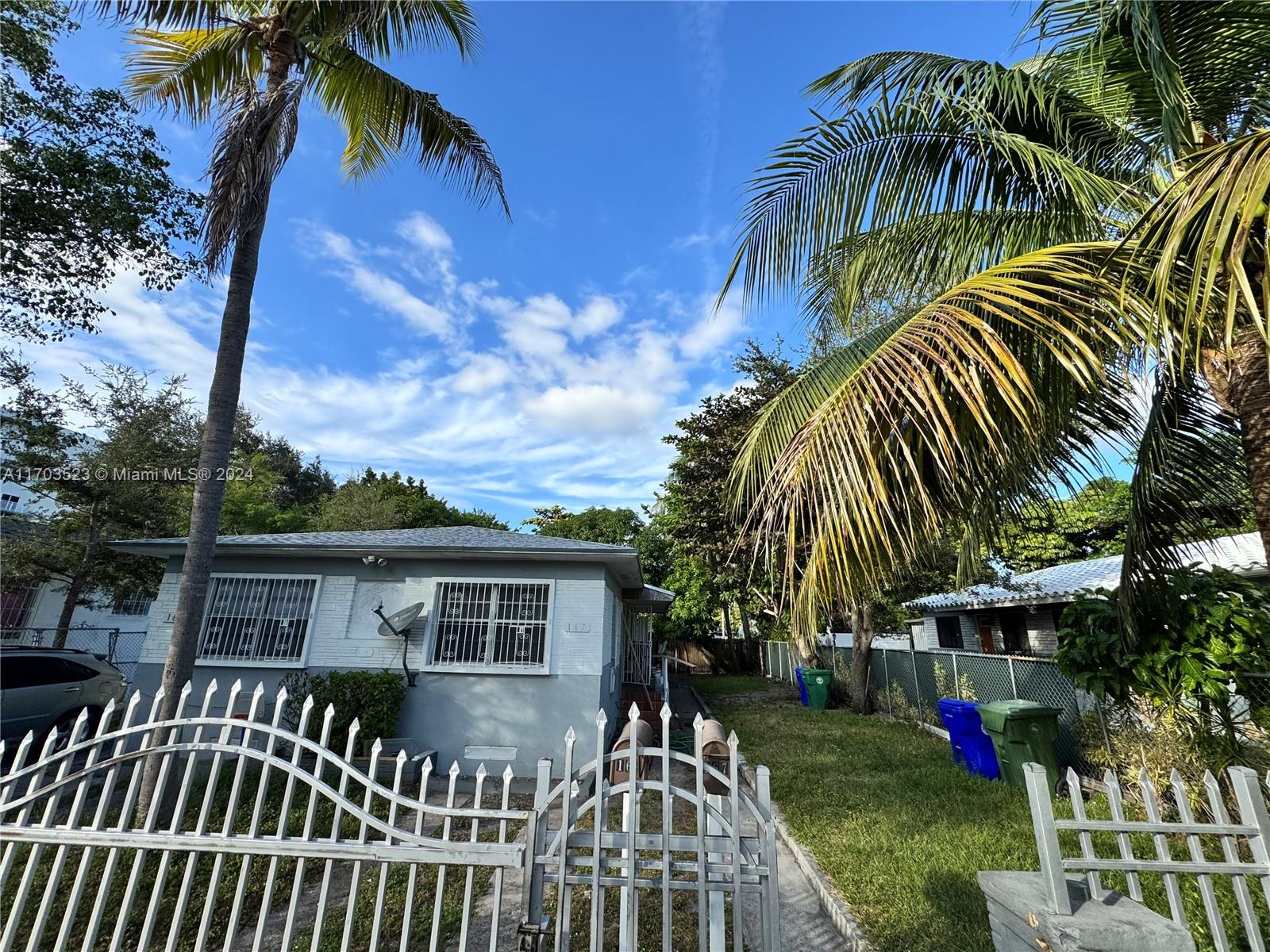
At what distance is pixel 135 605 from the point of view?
18.8 m

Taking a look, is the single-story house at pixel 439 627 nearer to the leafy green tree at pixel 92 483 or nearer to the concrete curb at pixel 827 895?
the concrete curb at pixel 827 895

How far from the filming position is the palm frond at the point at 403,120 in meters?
7.17

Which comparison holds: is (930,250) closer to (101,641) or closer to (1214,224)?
(1214,224)

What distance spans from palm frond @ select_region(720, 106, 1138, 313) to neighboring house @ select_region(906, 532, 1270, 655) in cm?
752

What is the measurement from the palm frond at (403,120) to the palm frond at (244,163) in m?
1.22

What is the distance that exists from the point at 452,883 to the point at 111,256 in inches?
405

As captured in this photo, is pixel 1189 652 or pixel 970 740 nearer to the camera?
pixel 1189 652

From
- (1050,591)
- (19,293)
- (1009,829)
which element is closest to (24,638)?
(19,293)

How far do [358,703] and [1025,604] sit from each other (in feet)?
50.9

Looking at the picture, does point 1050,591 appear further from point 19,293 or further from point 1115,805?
point 19,293

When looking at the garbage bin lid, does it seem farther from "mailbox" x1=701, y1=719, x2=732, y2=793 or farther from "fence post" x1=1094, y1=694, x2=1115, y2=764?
"mailbox" x1=701, y1=719, x2=732, y2=793

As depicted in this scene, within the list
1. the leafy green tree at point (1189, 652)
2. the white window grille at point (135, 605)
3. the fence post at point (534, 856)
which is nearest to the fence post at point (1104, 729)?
the leafy green tree at point (1189, 652)

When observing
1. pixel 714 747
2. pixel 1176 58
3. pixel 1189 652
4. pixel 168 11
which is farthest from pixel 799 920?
pixel 168 11

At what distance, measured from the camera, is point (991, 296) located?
2561 mm
